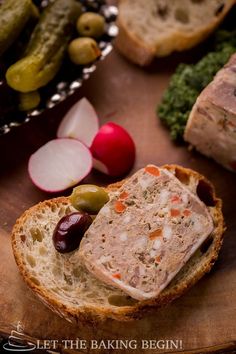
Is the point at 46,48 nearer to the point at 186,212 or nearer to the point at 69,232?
the point at 69,232

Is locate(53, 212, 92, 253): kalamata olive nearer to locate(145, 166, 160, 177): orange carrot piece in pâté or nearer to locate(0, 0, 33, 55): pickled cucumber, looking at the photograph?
locate(145, 166, 160, 177): orange carrot piece in pâté

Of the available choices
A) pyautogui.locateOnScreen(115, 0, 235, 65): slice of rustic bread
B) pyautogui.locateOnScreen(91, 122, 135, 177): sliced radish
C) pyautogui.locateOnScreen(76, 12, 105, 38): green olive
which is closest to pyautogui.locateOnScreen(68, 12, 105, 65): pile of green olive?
pyautogui.locateOnScreen(76, 12, 105, 38): green olive

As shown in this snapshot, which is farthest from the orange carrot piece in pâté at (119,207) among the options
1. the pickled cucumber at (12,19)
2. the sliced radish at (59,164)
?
the pickled cucumber at (12,19)

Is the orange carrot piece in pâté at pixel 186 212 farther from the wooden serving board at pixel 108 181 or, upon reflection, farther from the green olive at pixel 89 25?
the green olive at pixel 89 25

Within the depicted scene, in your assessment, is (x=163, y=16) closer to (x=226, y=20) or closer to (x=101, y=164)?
(x=226, y=20)

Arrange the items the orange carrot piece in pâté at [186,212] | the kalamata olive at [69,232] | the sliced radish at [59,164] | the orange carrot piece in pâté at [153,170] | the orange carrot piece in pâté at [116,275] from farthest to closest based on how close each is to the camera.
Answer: the sliced radish at [59,164] → the orange carrot piece in pâté at [153,170] → the orange carrot piece in pâté at [186,212] → the kalamata olive at [69,232] → the orange carrot piece in pâté at [116,275]

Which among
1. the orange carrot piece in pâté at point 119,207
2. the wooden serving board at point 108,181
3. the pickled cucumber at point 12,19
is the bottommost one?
the wooden serving board at point 108,181

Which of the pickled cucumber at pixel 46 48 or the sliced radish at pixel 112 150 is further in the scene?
the sliced radish at pixel 112 150

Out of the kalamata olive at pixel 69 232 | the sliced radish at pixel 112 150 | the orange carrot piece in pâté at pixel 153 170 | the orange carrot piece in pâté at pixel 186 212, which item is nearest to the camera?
the kalamata olive at pixel 69 232
